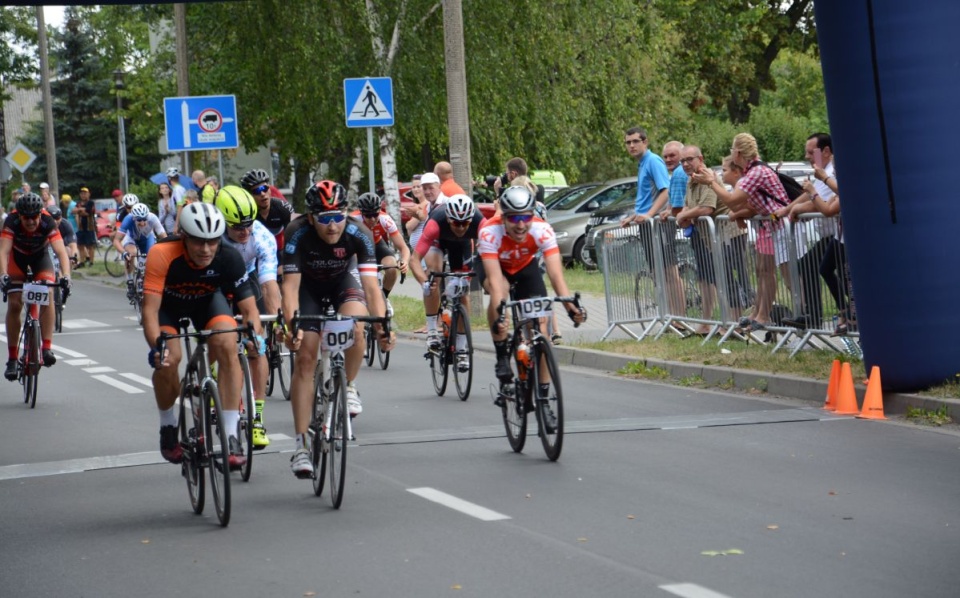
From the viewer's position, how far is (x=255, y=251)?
1080 centimetres

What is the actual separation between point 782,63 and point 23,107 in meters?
65.0

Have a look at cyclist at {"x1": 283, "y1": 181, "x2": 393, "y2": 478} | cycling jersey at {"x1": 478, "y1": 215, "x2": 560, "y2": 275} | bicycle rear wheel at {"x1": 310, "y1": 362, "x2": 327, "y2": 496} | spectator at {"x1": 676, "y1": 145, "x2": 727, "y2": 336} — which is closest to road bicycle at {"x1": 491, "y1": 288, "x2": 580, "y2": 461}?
cycling jersey at {"x1": 478, "y1": 215, "x2": 560, "y2": 275}

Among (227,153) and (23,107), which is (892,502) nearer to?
(227,153)

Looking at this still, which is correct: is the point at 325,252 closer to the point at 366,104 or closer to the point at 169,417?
the point at 169,417

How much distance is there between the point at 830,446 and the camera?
32.7 ft

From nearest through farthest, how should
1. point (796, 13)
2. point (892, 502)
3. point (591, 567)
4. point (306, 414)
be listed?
point (591, 567), point (892, 502), point (306, 414), point (796, 13)

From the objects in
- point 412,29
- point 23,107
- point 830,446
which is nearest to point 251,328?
point 830,446

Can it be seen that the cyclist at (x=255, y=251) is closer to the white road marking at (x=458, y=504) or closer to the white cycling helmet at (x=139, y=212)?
the white road marking at (x=458, y=504)

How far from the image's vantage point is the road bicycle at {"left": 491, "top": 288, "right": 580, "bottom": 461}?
9555 mm

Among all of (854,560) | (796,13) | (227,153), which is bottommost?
(854,560)

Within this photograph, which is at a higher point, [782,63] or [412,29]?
[782,63]

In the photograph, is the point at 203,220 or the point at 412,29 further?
the point at 412,29

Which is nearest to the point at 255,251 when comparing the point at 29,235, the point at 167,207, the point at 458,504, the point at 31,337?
the point at 458,504

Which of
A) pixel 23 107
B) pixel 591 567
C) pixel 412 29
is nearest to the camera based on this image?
pixel 591 567
